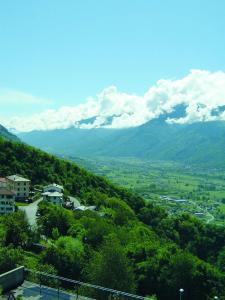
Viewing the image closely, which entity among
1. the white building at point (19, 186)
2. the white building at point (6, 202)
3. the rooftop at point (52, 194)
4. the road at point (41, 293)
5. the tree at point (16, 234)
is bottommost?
the road at point (41, 293)

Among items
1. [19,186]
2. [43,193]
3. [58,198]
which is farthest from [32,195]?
[58,198]

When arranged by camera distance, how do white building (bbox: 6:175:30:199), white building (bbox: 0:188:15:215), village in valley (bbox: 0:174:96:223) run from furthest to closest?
white building (bbox: 6:175:30:199) → village in valley (bbox: 0:174:96:223) → white building (bbox: 0:188:15:215)

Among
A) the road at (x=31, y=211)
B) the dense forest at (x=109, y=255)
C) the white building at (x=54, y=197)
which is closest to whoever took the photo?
the dense forest at (x=109, y=255)

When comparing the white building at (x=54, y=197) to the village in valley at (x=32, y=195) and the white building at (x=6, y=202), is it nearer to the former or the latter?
the village in valley at (x=32, y=195)

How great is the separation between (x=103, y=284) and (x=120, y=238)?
21115 mm

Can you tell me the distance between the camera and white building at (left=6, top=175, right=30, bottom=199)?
305 feet

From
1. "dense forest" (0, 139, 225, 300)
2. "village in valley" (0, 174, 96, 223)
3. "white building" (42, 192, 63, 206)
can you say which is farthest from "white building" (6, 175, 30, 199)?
"dense forest" (0, 139, 225, 300)

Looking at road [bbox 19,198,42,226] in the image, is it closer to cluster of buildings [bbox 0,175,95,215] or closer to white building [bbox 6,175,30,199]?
cluster of buildings [bbox 0,175,95,215]

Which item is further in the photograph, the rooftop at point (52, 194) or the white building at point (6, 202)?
the rooftop at point (52, 194)

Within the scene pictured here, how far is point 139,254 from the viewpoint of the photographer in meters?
53.6

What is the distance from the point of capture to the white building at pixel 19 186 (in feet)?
305

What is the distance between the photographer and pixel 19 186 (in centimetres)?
9394

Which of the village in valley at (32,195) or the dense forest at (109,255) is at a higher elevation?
the village in valley at (32,195)

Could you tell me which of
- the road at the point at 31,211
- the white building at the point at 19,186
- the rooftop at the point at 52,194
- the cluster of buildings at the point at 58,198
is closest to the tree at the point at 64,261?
the road at the point at 31,211
